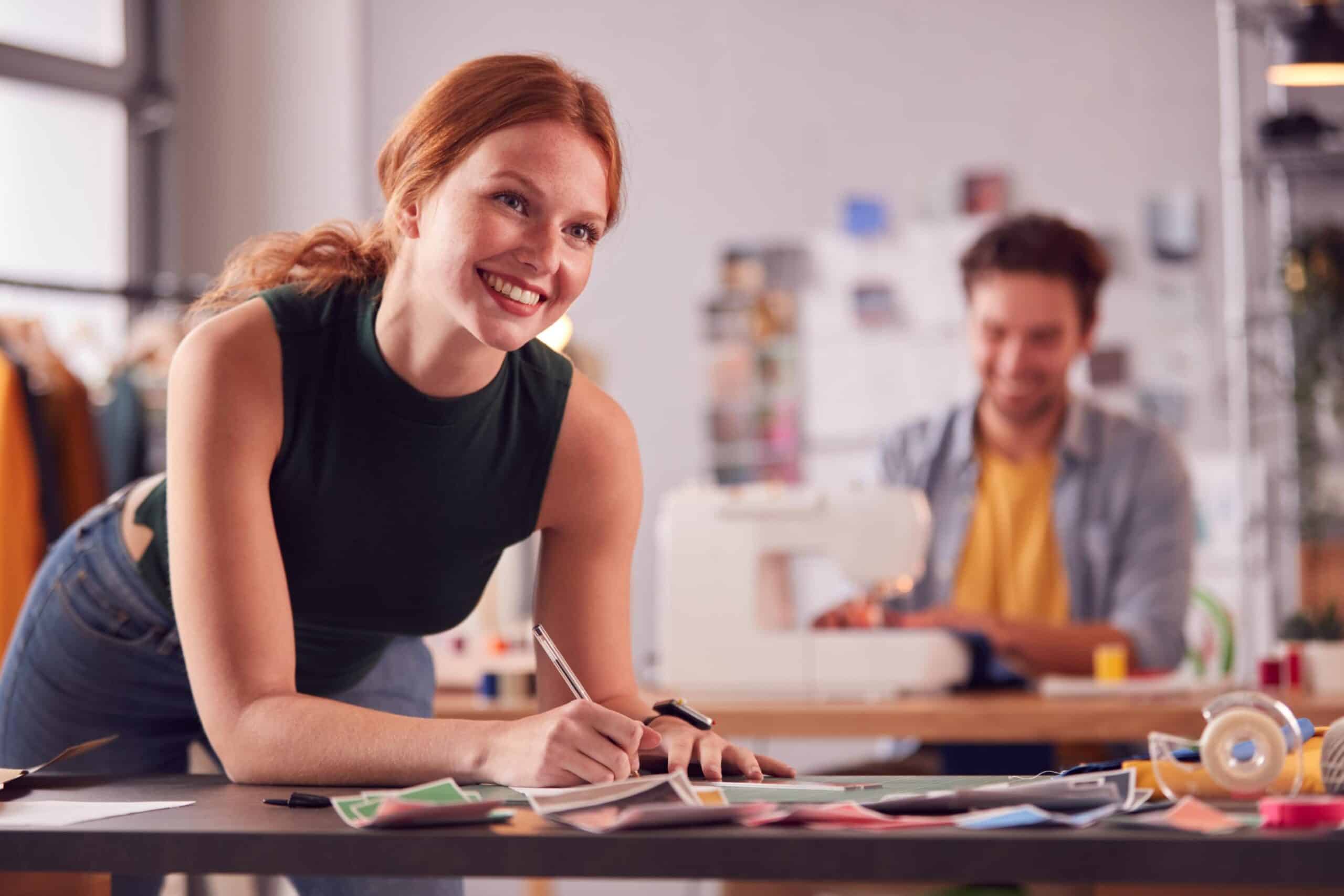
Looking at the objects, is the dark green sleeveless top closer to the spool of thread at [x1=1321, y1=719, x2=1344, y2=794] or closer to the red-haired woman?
the red-haired woman

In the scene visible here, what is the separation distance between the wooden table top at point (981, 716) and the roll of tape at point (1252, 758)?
4.21 feet

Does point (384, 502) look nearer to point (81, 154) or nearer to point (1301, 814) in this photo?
point (1301, 814)

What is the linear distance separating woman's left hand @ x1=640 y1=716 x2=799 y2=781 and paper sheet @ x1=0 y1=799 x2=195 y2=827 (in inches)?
14.7

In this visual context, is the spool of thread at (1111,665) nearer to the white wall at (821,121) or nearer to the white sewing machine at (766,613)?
the white sewing machine at (766,613)

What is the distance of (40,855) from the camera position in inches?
37.4

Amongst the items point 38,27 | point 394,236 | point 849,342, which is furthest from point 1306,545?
point 38,27

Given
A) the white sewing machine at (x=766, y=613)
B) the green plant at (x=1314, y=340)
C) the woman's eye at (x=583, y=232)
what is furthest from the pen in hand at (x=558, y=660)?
the green plant at (x=1314, y=340)

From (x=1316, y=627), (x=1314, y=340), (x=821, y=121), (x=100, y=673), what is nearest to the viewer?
(x=100, y=673)

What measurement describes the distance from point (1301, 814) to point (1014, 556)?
222 centimetres

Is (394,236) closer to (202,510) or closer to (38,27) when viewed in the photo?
(202,510)

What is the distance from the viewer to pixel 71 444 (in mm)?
3492

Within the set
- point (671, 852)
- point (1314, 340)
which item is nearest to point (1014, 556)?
point (1314, 340)

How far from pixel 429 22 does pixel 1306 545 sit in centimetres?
354

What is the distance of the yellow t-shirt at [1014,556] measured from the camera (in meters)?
3.05
